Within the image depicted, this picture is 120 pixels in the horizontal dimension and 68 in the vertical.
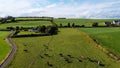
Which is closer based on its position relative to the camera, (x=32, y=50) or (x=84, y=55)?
(x=84, y=55)

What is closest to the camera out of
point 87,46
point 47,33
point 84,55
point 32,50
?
point 84,55

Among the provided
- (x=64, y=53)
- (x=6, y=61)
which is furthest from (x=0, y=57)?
(x=64, y=53)

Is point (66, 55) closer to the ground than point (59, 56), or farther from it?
closer to the ground

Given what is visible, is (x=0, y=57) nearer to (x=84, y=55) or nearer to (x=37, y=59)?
(x=37, y=59)

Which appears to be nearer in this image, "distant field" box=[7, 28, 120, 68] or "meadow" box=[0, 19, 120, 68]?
"distant field" box=[7, 28, 120, 68]

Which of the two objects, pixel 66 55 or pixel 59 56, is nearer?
pixel 59 56

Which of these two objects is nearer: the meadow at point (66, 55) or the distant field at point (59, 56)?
the distant field at point (59, 56)

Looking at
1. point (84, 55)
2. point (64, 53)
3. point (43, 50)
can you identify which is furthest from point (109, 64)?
point (43, 50)

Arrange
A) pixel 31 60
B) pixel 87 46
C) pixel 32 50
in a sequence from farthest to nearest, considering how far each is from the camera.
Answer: pixel 87 46, pixel 32 50, pixel 31 60

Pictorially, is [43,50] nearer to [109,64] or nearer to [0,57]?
[0,57]
